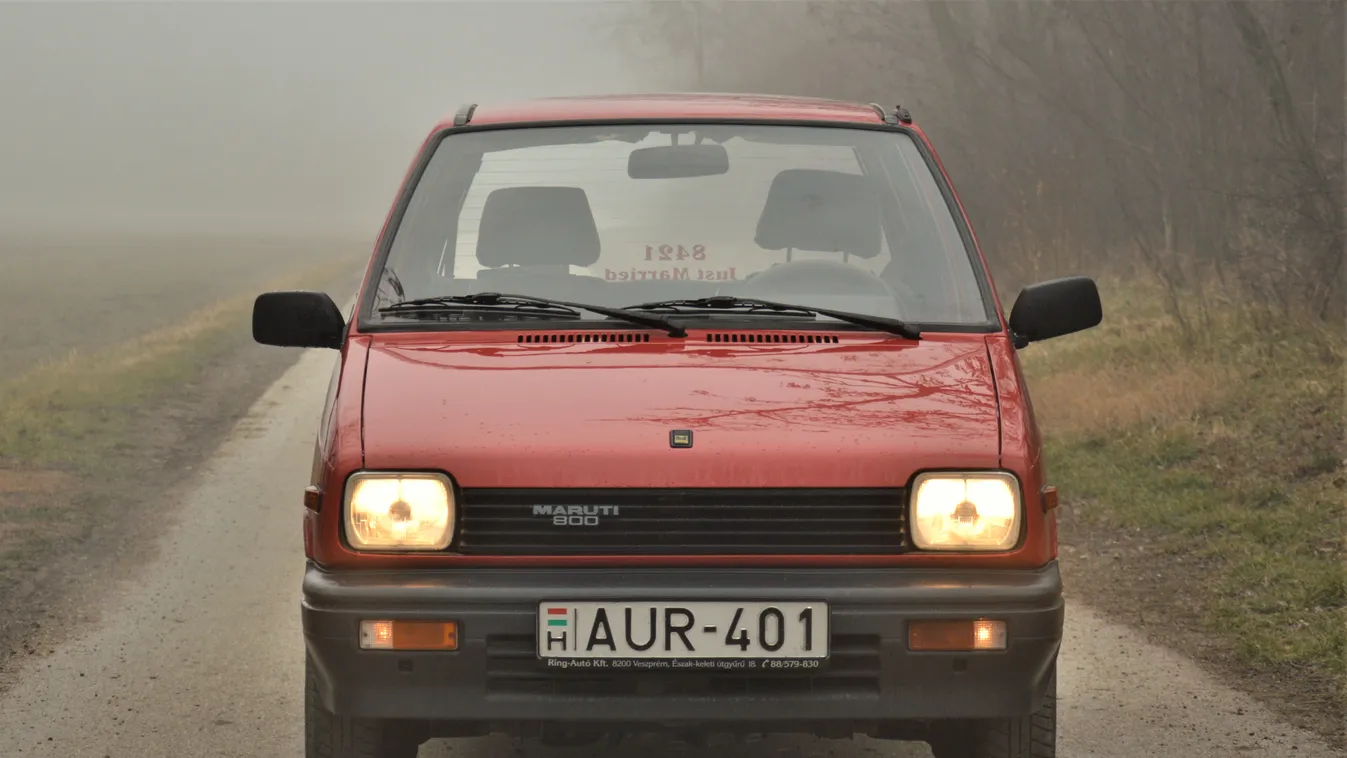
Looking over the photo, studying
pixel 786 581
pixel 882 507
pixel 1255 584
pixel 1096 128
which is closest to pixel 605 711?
pixel 786 581

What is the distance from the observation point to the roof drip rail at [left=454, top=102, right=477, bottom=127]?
502 centimetres

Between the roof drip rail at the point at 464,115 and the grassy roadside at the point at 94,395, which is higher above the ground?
the roof drip rail at the point at 464,115

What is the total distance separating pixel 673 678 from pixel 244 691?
245 cm

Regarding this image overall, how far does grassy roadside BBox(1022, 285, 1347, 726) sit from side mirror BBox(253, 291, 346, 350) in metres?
3.24

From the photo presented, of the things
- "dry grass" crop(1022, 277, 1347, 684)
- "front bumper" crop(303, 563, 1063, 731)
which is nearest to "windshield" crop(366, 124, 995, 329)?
"front bumper" crop(303, 563, 1063, 731)

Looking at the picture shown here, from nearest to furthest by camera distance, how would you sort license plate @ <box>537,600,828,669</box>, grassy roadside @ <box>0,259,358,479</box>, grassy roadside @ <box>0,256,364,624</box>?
license plate @ <box>537,600,828,669</box> → grassy roadside @ <box>0,256,364,624</box> → grassy roadside @ <box>0,259,358,479</box>

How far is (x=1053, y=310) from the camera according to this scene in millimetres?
4547

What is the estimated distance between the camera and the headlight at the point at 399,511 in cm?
366

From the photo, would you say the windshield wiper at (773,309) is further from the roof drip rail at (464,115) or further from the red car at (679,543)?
the roof drip rail at (464,115)

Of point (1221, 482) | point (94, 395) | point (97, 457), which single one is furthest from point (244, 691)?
point (94, 395)

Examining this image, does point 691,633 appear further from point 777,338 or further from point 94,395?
point 94,395

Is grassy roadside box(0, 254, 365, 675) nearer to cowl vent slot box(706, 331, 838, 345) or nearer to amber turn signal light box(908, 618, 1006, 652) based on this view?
cowl vent slot box(706, 331, 838, 345)

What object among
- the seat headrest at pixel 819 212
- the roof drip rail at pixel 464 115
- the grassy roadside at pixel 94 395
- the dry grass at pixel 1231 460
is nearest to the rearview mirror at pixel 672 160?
the seat headrest at pixel 819 212

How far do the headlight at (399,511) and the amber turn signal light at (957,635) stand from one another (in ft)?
3.36
